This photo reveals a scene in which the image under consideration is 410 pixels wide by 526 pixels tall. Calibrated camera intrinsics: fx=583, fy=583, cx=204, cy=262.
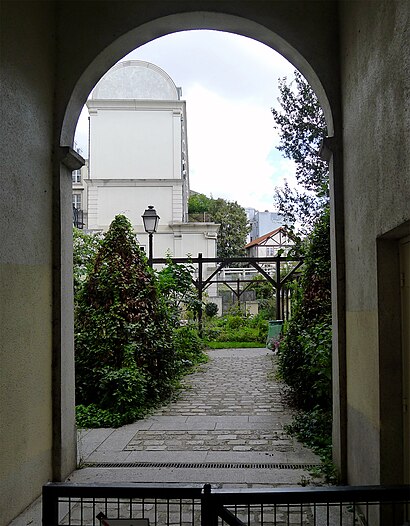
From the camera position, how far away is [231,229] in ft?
152

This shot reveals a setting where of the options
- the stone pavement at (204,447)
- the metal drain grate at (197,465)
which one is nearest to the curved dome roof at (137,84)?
the stone pavement at (204,447)

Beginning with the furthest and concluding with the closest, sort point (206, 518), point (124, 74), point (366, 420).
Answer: point (124, 74), point (366, 420), point (206, 518)

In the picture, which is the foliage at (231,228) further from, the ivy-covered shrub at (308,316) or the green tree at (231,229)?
the ivy-covered shrub at (308,316)

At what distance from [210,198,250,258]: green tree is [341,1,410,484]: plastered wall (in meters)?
39.9

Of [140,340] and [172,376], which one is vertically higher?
[140,340]

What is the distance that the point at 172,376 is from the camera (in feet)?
32.6

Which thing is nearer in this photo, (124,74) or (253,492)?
(253,492)

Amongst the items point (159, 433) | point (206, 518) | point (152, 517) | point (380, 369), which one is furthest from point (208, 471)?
point (206, 518)

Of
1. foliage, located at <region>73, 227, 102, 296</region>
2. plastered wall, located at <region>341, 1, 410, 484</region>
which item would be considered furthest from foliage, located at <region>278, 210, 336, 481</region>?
foliage, located at <region>73, 227, 102, 296</region>

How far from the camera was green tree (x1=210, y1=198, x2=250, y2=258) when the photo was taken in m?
45.4

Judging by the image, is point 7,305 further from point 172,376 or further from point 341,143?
point 172,376

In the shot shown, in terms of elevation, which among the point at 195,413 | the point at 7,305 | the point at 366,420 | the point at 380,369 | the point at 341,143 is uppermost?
the point at 341,143

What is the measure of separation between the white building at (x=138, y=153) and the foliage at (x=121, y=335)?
67.0 ft

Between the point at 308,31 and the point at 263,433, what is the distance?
4.62 metres
